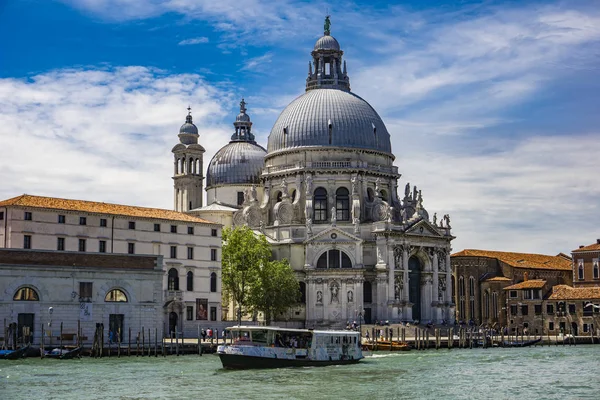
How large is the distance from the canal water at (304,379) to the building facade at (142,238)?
1116cm

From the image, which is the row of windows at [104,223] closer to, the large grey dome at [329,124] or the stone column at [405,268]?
the stone column at [405,268]

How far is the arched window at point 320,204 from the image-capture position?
81.1 metres

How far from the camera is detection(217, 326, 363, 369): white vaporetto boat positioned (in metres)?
47.7

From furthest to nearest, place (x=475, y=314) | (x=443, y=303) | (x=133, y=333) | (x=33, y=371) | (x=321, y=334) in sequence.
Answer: (x=475, y=314) → (x=443, y=303) → (x=133, y=333) → (x=321, y=334) → (x=33, y=371)

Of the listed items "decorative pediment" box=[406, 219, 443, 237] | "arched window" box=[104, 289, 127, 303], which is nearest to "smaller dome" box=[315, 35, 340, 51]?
"decorative pediment" box=[406, 219, 443, 237]

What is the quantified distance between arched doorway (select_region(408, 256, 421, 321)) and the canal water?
24974 millimetres

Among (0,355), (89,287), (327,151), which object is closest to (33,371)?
(0,355)

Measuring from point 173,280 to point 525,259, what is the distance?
43554mm

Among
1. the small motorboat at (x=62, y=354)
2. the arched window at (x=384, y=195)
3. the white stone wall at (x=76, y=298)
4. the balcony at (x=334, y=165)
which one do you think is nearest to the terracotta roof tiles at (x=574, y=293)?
the arched window at (x=384, y=195)

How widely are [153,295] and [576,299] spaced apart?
135ft

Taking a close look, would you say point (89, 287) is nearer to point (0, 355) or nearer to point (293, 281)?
point (0, 355)

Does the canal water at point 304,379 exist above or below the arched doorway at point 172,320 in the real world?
below

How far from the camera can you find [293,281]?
7469 centimetres

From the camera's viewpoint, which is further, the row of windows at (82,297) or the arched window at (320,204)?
the arched window at (320,204)
